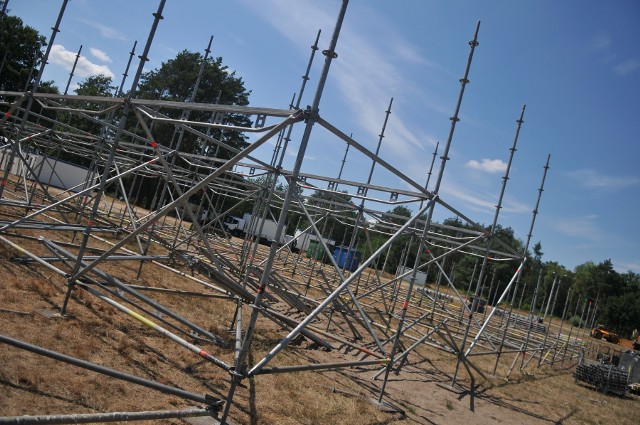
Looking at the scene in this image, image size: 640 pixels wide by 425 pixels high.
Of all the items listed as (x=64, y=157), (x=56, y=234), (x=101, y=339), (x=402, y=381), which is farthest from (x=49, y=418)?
(x=64, y=157)

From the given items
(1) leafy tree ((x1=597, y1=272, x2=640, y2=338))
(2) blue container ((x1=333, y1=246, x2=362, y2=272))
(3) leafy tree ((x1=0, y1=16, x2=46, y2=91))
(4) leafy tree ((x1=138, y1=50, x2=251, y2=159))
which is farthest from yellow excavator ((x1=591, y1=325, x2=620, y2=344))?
(3) leafy tree ((x1=0, y1=16, x2=46, y2=91))

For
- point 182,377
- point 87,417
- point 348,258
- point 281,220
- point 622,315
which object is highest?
point 622,315

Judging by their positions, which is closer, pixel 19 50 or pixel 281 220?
pixel 281 220

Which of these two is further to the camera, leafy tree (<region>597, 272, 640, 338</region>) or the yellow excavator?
leafy tree (<region>597, 272, 640, 338</region>)

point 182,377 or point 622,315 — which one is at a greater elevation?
point 622,315

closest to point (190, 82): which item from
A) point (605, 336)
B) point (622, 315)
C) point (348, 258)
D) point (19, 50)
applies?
point (19, 50)

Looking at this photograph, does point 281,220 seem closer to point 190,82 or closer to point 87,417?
point 87,417

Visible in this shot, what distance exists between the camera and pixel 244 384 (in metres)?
5.59

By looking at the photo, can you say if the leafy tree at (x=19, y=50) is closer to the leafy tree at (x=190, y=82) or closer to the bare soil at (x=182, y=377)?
the leafy tree at (x=190, y=82)

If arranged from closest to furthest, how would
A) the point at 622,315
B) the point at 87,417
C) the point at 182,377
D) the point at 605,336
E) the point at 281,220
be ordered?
the point at 87,417, the point at 281,220, the point at 182,377, the point at 605,336, the point at 622,315

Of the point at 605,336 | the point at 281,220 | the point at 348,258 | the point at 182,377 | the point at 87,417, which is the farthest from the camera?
the point at 605,336

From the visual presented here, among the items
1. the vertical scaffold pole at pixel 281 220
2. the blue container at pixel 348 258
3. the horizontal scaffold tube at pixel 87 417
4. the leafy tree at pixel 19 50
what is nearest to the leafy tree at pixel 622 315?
the blue container at pixel 348 258

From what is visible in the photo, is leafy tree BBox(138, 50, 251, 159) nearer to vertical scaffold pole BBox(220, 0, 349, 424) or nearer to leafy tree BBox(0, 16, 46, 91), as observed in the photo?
leafy tree BBox(0, 16, 46, 91)

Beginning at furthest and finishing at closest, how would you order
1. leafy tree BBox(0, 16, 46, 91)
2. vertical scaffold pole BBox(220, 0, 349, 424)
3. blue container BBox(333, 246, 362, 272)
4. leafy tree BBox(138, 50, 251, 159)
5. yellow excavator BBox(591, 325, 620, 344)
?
leafy tree BBox(138, 50, 251, 159) → yellow excavator BBox(591, 325, 620, 344) → leafy tree BBox(0, 16, 46, 91) → blue container BBox(333, 246, 362, 272) → vertical scaffold pole BBox(220, 0, 349, 424)
